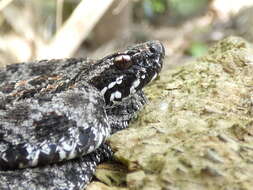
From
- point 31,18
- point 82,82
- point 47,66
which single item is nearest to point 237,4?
point 31,18

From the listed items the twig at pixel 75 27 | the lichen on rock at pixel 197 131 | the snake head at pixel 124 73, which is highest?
the twig at pixel 75 27

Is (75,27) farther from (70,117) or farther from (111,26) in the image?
(70,117)

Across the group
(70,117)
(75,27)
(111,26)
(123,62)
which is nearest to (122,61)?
(123,62)

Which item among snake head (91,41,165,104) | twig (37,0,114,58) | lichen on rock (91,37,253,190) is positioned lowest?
lichen on rock (91,37,253,190)

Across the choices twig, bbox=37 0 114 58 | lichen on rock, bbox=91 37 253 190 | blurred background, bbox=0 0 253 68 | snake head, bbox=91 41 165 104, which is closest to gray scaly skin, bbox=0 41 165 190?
snake head, bbox=91 41 165 104

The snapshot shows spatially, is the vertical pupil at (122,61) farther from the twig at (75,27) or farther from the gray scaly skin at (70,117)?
the twig at (75,27)

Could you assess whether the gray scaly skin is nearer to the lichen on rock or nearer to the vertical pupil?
the vertical pupil

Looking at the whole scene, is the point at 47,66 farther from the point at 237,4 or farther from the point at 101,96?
the point at 237,4

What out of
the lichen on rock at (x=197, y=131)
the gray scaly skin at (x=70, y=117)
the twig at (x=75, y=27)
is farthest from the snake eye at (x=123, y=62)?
the twig at (x=75, y=27)
